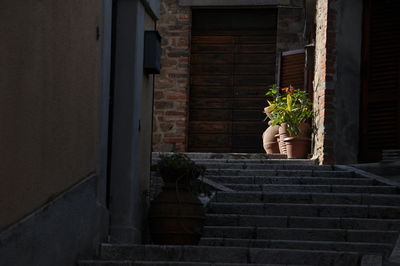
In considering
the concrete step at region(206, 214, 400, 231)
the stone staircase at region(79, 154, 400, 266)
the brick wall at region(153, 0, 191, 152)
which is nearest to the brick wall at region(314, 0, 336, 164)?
the stone staircase at region(79, 154, 400, 266)

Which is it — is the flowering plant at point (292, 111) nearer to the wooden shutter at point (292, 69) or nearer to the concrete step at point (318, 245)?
the wooden shutter at point (292, 69)

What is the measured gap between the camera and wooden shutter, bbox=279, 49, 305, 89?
1332cm

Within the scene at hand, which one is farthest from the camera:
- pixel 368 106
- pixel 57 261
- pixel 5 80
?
pixel 368 106

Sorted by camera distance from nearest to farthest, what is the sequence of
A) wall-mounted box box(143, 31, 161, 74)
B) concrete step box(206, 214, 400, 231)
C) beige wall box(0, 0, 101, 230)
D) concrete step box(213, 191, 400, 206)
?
beige wall box(0, 0, 101, 230), wall-mounted box box(143, 31, 161, 74), concrete step box(206, 214, 400, 231), concrete step box(213, 191, 400, 206)

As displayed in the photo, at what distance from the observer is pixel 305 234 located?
7.26 meters

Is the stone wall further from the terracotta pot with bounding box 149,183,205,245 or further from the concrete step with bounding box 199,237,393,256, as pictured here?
the concrete step with bounding box 199,237,393,256

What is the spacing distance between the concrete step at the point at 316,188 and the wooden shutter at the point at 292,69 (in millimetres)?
→ 4581

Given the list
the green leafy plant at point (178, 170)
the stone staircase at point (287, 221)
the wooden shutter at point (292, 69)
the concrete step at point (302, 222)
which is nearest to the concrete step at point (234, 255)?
the stone staircase at point (287, 221)

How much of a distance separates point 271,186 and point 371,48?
9.41 ft

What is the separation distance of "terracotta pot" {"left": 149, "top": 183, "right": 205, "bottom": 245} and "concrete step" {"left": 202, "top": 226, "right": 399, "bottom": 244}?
0.53m

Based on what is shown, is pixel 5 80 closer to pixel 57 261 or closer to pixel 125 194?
pixel 57 261

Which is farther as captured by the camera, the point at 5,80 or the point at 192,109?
the point at 192,109

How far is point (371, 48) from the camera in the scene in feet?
35.7

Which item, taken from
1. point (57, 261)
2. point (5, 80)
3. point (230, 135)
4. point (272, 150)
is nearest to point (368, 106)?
point (272, 150)
